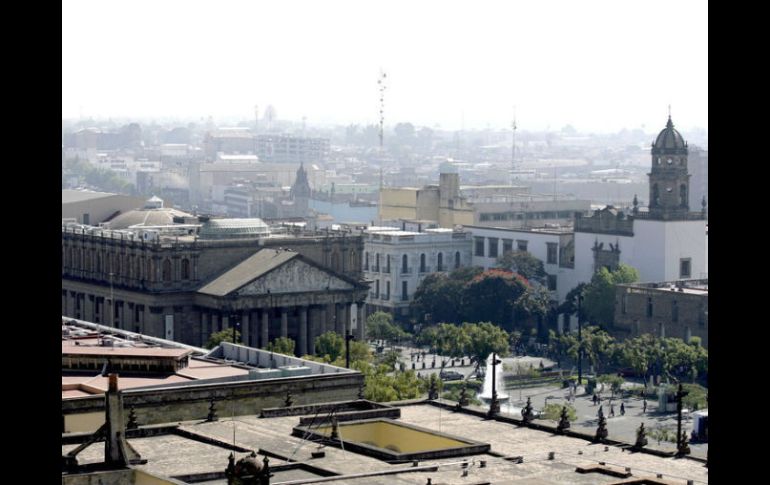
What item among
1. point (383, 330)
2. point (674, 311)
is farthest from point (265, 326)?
point (674, 311)

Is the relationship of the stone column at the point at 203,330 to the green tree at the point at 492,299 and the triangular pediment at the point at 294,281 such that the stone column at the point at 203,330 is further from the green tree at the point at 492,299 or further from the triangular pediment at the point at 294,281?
the green tree at the point at 492,299

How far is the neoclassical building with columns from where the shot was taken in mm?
122062

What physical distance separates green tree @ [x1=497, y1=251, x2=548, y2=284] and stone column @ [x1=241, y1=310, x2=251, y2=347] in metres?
46.7

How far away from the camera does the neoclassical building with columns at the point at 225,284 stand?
12206cm

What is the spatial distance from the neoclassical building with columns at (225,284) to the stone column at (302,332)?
0.06m

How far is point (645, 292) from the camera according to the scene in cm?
14050

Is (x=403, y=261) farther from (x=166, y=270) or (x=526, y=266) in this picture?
(x=166, y=270)

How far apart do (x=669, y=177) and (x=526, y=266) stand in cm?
1428

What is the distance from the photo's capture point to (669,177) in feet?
522

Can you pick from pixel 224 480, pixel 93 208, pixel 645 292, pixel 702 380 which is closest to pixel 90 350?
pixel 224 480

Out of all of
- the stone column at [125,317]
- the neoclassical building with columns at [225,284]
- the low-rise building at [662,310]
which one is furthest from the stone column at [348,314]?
the low-rise building at [662,310]
